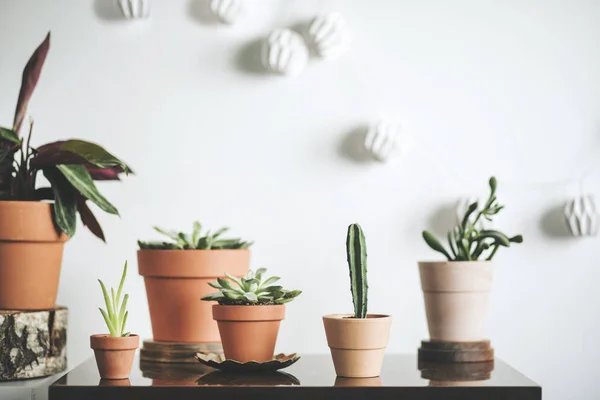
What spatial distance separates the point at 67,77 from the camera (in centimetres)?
168

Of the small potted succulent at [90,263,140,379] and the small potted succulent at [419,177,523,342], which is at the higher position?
the small potted succulent at [419,177,523,342]

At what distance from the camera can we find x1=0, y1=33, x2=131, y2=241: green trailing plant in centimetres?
132

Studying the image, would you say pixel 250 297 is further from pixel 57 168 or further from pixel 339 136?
pixel 339 136

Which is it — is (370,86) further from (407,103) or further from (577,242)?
(577,242)

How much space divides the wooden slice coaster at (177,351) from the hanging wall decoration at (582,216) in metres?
0.84

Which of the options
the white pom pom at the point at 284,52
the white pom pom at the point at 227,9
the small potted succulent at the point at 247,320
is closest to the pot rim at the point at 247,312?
the small potted succulent at the point at 247,320

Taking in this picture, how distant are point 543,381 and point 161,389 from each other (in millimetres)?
967

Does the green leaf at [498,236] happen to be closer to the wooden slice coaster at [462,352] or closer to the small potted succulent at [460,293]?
the small potted succulent at [460,293]

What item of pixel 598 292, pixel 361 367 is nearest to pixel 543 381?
pixel 598 292

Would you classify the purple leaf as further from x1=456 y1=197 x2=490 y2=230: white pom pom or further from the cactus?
x1=456 y1=197 x2=490 y2=230: white pom pom

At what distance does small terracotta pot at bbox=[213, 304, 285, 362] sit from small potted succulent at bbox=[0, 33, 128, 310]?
316 millimetres

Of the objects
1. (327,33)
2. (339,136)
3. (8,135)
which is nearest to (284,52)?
(327,33)

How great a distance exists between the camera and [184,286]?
1354mm

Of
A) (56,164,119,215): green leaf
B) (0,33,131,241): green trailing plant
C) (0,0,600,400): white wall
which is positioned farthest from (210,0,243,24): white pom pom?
(56,164,119,215): green leaf
